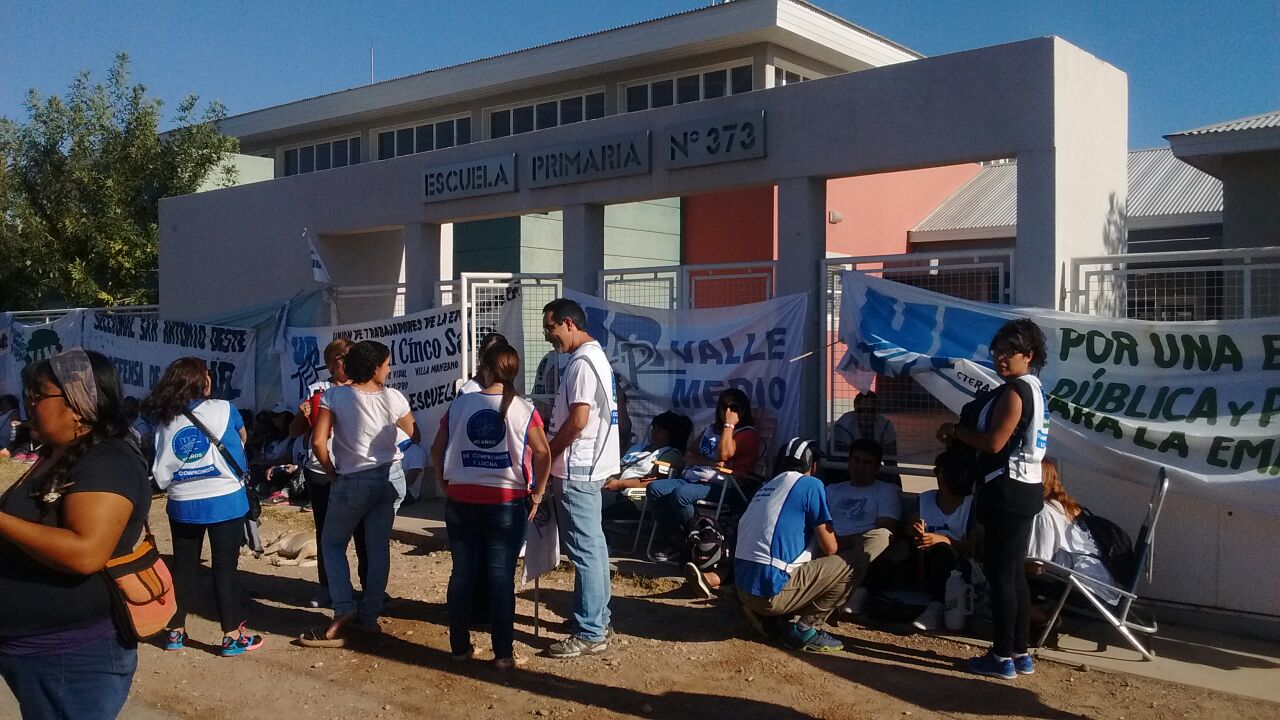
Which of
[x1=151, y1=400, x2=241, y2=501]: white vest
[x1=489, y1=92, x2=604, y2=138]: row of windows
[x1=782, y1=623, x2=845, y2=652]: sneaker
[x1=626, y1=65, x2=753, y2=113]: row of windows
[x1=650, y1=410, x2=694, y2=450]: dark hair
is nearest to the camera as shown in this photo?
[x1=151, y1=400, x2=241, y2=501]: white vest

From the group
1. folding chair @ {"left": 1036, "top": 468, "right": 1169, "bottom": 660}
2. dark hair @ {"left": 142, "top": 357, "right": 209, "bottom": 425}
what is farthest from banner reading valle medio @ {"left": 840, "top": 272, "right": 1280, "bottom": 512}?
dark hair @ {"left": 142, "top": 357, "right": 209, "bottom": 425}

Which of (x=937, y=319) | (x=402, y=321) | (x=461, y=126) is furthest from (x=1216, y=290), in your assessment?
(x=461, y=126)

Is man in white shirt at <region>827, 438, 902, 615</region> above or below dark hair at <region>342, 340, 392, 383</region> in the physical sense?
below

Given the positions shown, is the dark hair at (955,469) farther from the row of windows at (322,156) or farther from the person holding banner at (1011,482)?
the row of windows at (322,156)

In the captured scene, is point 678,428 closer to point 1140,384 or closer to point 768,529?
point 768,529

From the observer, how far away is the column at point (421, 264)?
11.2 metres

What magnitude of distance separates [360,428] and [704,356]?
11.0 feet

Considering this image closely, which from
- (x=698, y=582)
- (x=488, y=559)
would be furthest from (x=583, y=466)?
(x=698, y=582)

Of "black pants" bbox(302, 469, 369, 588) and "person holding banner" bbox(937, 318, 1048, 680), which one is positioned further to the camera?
"black pants" bbox(302, 469, 369, 588)

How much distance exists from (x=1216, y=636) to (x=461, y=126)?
63.6 feet

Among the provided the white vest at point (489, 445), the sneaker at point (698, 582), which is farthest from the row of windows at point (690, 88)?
the white vest at point (489, 445)

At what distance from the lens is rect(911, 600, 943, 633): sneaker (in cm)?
626

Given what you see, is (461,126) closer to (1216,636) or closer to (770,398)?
(770,398)

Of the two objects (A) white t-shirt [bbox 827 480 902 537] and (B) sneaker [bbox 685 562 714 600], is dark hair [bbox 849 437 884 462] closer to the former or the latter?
(A) white t-shirt [bbox 827 480 902 537]
